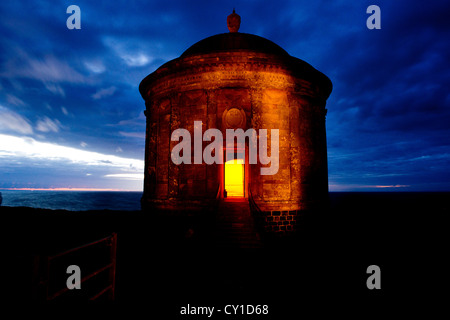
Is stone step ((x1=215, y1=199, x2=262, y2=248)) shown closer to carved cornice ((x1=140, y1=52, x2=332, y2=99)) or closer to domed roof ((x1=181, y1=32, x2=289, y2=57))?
carved cornice ((x1=140, y1=52, x2=332, y2=99))

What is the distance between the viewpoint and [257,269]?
7.56 meters

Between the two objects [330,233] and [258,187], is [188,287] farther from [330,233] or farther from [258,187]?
[330,233]

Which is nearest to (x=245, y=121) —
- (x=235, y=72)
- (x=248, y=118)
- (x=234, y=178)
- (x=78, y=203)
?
(x=248, y=118)

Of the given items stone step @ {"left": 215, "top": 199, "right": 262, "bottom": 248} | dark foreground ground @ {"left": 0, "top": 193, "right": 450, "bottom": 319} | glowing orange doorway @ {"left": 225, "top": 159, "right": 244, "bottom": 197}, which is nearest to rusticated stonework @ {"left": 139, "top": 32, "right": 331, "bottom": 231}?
stone step @ {"left": 215, "top": 199, "right": 262, "bottom": 248}

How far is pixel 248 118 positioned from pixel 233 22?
7806 millimetres

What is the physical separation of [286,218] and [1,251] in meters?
13.1

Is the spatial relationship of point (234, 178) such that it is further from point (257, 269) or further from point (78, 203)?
point (78, 203)

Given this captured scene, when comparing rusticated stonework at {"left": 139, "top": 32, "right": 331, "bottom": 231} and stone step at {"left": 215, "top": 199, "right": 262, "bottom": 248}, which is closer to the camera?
stone step at {"left": 215, "top": 199, "right": 262, "bottom": 248}

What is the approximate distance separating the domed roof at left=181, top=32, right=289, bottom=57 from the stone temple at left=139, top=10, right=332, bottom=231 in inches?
85.4

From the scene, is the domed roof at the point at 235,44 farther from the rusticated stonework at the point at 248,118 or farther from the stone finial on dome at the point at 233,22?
the rusticated stonework at the point at 248,118

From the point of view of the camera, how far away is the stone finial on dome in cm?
1602

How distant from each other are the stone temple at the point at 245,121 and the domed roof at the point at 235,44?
7.11 ft

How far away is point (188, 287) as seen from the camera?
640cm

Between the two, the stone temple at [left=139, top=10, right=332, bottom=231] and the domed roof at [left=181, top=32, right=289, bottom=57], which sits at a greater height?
the domed roof at [left=181, top=32, right=289, bottom=57]
